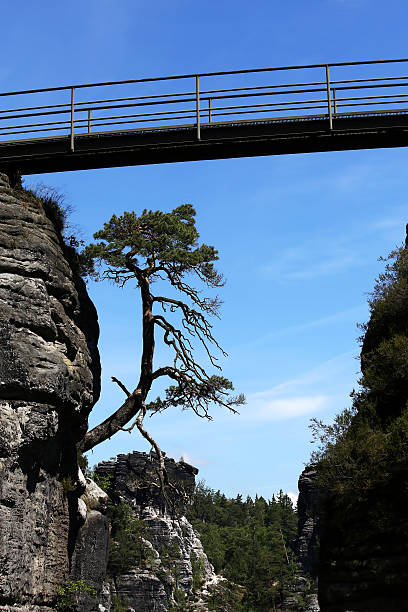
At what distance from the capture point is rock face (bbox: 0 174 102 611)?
52.9 ft

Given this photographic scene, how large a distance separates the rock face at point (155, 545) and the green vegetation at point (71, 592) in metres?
40.4

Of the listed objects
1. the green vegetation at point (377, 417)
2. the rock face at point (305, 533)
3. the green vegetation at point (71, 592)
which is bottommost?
the green vegetation at point (71, 592)

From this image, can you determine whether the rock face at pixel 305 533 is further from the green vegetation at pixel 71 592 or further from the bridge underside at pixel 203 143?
the bridge underside at pixel 203 143

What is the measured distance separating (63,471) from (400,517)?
10.5 m

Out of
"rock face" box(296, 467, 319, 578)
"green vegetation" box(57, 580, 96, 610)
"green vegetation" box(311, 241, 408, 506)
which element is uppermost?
"rock face" box(296, 467, 319, 578)

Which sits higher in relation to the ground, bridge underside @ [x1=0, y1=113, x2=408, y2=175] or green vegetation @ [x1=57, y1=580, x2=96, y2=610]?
bridge underside @ [x1=0, y1=113, x2=408, y2=175]

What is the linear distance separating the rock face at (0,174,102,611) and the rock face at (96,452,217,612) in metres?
41.2

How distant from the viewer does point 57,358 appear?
1795 centimetres

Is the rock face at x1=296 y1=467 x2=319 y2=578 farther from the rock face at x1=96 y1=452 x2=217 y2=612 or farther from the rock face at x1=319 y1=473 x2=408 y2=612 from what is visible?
the rock face at x1=319 y1=473 x2=408 y2=612

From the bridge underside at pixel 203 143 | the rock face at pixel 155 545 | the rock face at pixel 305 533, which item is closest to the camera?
the bridge underside at pixel 203 143

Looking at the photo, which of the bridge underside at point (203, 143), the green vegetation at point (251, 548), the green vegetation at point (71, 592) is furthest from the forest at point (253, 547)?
the bridge underside at point (203, 143)

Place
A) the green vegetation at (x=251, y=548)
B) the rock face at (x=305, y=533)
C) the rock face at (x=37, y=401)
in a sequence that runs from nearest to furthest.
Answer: the rock face at (x=37, y=401), the green vegetation at (x=251, y=548), the rock face at (x=305, y=533)

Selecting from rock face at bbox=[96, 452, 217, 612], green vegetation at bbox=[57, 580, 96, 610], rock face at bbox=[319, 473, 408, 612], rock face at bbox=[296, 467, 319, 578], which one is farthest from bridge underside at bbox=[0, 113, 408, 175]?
rock face at bbox=[296, 467, 319, 578]

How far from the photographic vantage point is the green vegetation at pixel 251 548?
74650mm
